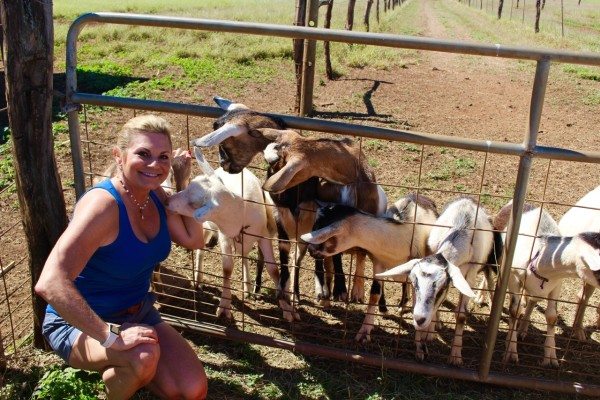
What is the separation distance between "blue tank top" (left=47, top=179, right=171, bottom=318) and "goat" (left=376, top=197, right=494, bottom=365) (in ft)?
4.87

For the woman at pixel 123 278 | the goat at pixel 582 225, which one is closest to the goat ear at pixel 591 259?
the goat at pixel 582 225

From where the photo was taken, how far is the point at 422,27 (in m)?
33.4

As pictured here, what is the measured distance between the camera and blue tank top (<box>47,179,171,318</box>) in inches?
129

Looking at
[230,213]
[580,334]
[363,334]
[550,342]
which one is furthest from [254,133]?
[580,334]

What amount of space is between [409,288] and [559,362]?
4.34ft

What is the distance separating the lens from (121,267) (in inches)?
132

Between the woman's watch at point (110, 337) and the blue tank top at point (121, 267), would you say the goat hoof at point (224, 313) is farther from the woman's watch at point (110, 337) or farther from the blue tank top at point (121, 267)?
the woman's watch at point (110, 337)

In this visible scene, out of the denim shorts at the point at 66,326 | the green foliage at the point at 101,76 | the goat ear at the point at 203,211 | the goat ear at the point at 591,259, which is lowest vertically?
the denim shorts at the point at 66,326

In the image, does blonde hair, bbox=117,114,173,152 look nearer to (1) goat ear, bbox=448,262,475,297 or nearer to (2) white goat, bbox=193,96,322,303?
(2) white goat, bbox=193,96,322,303

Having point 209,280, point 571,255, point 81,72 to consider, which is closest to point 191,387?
point 209,280

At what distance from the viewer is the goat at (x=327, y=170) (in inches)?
153

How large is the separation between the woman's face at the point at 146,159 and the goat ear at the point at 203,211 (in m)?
0.43

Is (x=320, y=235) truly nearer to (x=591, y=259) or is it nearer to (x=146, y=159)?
(x=146, y=159)

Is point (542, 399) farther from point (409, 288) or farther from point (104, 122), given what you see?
point (104, 122)
